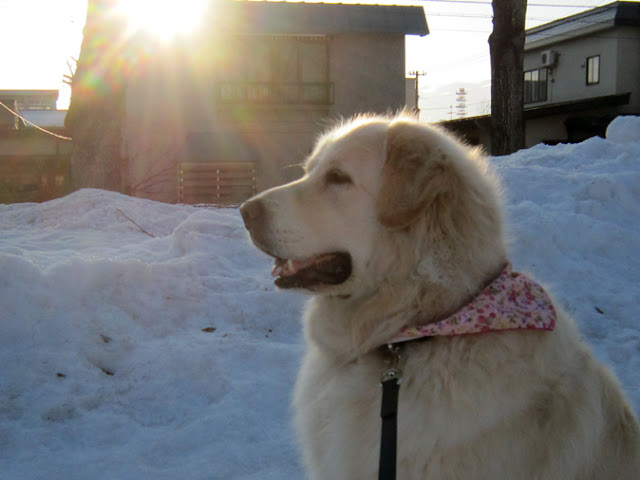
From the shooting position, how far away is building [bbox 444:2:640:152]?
76.9ft

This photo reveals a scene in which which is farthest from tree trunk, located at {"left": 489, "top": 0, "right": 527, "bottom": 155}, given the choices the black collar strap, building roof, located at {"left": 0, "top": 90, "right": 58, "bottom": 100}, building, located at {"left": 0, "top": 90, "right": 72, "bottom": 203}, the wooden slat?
building roof, located at {"left": 0, "top": 90, "right": 58, "bottom": 100}

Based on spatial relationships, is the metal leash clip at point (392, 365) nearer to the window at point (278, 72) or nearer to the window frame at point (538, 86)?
the window at point (278, 72)

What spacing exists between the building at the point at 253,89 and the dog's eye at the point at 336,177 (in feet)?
56.0

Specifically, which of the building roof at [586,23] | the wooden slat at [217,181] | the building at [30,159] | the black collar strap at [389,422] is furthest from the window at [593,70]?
the black collar strap at [389,422]

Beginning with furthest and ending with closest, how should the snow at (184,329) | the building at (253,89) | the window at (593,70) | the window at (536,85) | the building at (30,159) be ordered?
the window at (536,85) < the window at (593,70) < the building at (253,89) < the building at (30,159) < the snow at (184,329)

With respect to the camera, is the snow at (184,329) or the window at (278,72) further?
the window at (278,72)

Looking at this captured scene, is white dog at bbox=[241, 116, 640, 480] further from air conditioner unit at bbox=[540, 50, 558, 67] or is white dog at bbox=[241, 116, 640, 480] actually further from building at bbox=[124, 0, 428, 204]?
air conditioner unit at bbox=[540, 50, 558, 67]

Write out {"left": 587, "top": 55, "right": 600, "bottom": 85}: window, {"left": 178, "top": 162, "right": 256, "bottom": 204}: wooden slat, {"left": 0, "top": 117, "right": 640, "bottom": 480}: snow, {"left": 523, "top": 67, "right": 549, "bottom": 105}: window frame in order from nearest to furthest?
{"left": 0, "top": 117, "right": 640, "bottom": 480}: snow, {"left": 178, "top": 162, "right": 256, "bottom": 204}: wooden slat, {"left": 587, "top": 55, "right": 600, "bottom": 85}: window, {"left": 523, "top": 67, "right": 549, "bottom": 105}: window frame

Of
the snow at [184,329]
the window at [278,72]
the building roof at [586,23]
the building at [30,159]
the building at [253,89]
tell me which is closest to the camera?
the snow at [184,329]

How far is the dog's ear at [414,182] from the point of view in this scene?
2367mm

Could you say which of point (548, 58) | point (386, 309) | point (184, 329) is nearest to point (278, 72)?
point (548, 58)

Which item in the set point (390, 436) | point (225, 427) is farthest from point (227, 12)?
point (390, 436)

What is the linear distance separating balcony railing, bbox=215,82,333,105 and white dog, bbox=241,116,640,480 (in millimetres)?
18740

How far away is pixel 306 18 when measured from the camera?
20.4m
